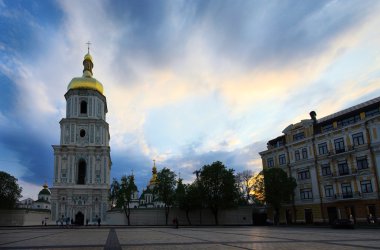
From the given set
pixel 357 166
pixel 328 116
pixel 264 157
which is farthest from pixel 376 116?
pixel 264 157

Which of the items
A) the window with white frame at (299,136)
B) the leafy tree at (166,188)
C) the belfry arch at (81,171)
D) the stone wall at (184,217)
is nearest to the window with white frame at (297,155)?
the window with white frame at (299,136)

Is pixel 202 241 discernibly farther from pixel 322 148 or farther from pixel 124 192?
pixel 124 192

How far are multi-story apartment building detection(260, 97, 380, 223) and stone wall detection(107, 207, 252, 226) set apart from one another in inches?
284

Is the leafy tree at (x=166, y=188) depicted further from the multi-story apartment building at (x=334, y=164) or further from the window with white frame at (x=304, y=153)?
the window with white frame at (x=304, y=153)

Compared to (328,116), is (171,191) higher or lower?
lower

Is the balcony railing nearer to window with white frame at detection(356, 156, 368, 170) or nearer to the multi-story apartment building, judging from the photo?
the multi-story apartment building

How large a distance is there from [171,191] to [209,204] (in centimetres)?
669

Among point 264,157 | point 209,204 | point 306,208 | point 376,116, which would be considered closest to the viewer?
point 376,116

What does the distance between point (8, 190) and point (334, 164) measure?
55.8 meters

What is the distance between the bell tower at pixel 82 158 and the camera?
61.6 metres

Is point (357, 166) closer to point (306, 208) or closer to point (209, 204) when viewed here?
point (306, 208)

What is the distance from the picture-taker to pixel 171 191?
56.9 m

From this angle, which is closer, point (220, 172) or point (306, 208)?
point (306, 208)

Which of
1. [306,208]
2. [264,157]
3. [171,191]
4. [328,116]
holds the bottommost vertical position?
[306,208]
